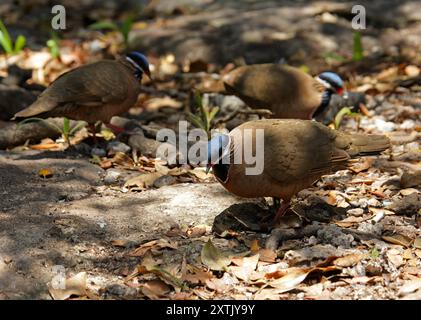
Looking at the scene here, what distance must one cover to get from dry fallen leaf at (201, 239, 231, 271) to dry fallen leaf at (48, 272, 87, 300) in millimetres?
753

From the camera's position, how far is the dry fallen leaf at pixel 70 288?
12.9 feet

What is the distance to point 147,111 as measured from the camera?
795 cm

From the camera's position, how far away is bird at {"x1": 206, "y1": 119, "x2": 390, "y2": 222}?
4676 mm

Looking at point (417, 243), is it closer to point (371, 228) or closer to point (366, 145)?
point (371, 228)

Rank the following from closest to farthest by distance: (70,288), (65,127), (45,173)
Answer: (70,288) → (45,173) → (65,127)

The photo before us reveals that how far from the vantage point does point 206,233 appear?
4828 millimetres

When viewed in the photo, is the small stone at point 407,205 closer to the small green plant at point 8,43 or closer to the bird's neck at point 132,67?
the bird's neck at point 132,67

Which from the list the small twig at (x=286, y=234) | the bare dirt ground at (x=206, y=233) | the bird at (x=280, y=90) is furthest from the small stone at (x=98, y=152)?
the small twig at (x=286, y=234)

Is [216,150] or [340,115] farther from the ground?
[216,150]

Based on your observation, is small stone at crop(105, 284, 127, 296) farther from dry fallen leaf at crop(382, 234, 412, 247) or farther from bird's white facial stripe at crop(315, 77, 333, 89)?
bird's white facial stripe at crop(315, 77, 333, 89)

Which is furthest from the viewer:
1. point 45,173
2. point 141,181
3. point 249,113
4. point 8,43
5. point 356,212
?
point 8,43

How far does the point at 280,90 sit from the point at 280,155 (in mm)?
2047

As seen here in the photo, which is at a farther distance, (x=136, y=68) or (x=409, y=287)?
(x=136, y=68)

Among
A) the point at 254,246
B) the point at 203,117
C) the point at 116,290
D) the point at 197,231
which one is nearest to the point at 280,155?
the point at 254,246
